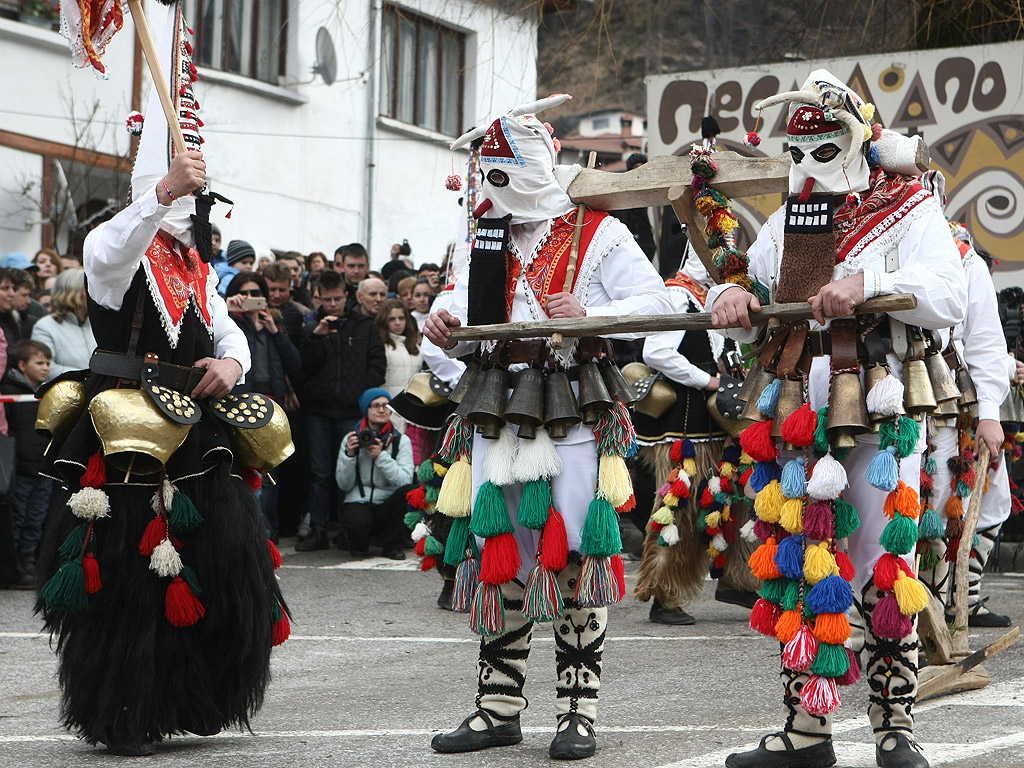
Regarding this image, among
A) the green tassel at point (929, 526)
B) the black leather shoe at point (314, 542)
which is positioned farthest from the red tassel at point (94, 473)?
the black leather shoe at point (314, 542)

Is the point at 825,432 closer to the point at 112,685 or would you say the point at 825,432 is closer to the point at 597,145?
the point at 112,685

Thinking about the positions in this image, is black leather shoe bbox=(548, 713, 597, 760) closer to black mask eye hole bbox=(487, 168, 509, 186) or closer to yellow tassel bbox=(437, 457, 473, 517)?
yellow tassel bbox=(437, 457, 473, 517)

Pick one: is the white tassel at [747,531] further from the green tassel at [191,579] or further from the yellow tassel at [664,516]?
the green tassel at [191,579]

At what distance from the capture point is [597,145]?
93.9 ft

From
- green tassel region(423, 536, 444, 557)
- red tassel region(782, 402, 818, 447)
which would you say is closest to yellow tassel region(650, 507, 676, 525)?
green tassel region(423, 536, 444, 557)

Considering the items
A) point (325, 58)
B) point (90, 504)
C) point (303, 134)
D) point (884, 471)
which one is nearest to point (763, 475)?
point (884, 471)

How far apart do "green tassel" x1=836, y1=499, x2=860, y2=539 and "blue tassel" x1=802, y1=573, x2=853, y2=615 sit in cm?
14

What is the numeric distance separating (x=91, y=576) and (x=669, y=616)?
3.85m

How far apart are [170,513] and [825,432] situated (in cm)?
220

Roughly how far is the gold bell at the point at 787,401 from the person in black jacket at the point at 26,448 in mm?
5646

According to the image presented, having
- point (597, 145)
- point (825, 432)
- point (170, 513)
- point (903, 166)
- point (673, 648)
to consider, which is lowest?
point (673, 648)

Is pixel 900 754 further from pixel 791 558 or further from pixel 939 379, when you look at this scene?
pixel 939 379

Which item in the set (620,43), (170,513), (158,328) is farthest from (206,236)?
(620,43)

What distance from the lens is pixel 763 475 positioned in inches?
177
